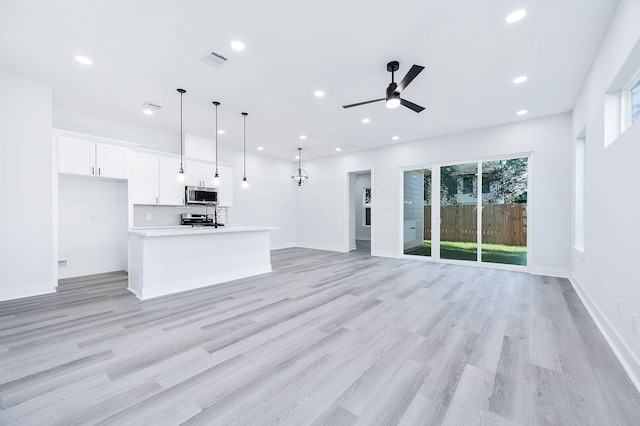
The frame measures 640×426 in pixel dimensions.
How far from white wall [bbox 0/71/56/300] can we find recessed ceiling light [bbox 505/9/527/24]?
593cm

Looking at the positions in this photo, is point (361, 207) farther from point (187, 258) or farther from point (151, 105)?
point (151, 105)

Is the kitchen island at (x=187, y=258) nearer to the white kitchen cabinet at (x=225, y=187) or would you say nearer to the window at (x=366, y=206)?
the white kitchen cabinet at (x=225, y=187)

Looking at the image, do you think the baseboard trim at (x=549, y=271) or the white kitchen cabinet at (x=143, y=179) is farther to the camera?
the white kitchen cabinet at (x=143, y=179)

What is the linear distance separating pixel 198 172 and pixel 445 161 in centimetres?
584

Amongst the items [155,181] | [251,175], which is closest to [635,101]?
[155,181]

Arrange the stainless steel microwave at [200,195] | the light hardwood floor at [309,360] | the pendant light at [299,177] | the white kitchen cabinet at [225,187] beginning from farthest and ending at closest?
the pendant light at [299,177] < the white kitchen cabinet at [225,187] < the stainless steel microwave at [200,195] < the light hardwood floor at [309,360]

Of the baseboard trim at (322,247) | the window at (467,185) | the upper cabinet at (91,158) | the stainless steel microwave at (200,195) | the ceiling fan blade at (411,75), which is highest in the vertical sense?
the ceiling fan blade at (411,75)

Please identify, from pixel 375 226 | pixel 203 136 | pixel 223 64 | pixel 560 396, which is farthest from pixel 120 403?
pixel 375 226

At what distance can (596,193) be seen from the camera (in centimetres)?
304

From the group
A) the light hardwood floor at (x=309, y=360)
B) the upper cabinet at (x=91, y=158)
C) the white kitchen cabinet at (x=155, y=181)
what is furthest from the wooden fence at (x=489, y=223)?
the upper cabinet at (x=91, y=158)

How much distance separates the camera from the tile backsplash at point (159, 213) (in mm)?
5648

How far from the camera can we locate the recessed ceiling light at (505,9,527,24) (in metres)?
2.43

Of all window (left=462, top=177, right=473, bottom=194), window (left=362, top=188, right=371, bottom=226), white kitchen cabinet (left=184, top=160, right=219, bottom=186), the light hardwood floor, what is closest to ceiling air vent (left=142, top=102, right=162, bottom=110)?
white kitchen cabinet (left=184, top=160, right=219, bottom=186)

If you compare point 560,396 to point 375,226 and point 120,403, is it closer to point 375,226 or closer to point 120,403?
point 120,403
